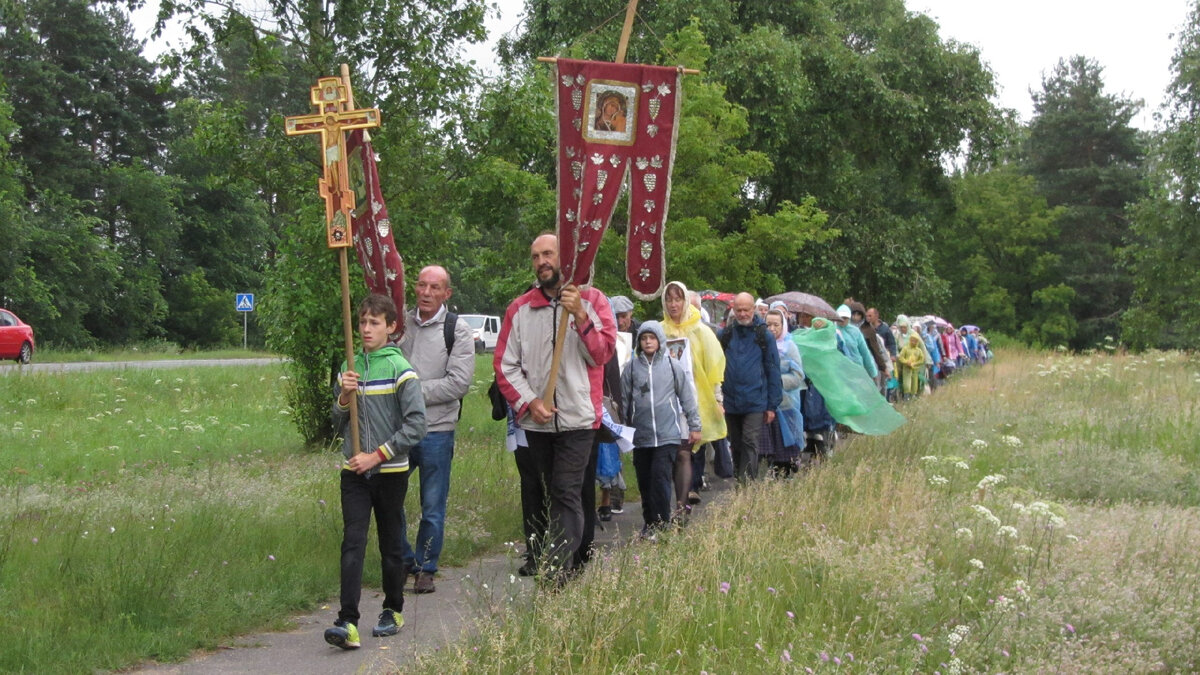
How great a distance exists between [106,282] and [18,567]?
46818 mm

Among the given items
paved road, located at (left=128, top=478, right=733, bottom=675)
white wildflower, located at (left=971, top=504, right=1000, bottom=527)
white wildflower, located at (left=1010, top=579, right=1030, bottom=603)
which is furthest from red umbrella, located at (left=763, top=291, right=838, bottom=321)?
white wildflower, located at (left=1010, top=579, right=1030, bottom=603)

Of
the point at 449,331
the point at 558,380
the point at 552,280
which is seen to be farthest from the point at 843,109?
the point at 558,380

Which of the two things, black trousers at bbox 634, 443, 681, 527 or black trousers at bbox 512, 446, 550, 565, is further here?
black trousers at bbox 634, 443, 681, 527

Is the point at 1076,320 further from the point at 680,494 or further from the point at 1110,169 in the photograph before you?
the point at 680,494

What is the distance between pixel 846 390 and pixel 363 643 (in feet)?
26.5

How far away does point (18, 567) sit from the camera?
7566mm

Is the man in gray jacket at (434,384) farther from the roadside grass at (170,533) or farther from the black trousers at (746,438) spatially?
the black trousers at (746,438)

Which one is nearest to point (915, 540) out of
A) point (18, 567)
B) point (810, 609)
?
point (810, 609)

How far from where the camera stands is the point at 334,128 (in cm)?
719

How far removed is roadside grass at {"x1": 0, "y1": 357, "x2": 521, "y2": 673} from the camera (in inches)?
264

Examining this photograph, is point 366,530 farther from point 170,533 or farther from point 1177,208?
point 1177,208

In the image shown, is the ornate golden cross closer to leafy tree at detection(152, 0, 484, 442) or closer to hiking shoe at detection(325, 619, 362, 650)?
hiking shoe at detection(325, 619, 362, 650)

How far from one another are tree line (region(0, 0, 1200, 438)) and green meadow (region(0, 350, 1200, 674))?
11.7ft

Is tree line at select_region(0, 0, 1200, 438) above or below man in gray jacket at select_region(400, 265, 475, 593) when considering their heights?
above
